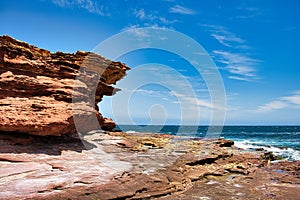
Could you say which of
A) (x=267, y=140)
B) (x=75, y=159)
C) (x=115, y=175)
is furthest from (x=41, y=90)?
(x=267, y=140)

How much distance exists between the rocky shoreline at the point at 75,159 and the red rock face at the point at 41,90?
48mm

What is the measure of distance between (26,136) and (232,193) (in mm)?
11138

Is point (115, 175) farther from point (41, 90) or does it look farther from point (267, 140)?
point (267, 140)

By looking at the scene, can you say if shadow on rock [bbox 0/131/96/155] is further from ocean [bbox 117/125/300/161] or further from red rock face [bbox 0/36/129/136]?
ocean [bbox 117/125/300/161]

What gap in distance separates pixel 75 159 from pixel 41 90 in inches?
206

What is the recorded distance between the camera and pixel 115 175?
10719 millimetres

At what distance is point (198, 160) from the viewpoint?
16141 millimetres

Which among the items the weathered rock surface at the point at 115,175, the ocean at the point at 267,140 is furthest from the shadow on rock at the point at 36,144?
the ocean at the point at 267,140

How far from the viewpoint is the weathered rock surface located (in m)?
9.07

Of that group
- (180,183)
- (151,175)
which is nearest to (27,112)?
(151,175)

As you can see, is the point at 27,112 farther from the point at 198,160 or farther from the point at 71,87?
the point at 198,160

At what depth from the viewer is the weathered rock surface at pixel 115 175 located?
9.07 metres

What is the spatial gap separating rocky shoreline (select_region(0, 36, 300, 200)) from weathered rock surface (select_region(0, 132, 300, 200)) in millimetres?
37

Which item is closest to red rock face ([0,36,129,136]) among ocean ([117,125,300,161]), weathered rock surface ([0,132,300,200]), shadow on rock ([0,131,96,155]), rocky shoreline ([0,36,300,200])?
rocky shoreline ([0,36,300,200])
